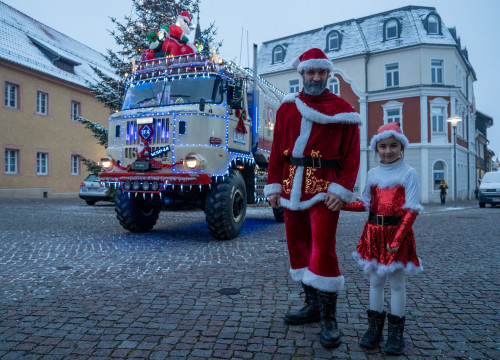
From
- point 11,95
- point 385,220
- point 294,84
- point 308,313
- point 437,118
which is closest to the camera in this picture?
point 385,220

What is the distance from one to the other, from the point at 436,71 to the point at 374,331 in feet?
88.6

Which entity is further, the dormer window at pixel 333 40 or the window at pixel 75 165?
the dormer window at pixel 333 40

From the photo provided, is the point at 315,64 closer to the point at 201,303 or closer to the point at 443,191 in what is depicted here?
the point at 201,303

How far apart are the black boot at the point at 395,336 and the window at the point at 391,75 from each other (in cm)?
2647

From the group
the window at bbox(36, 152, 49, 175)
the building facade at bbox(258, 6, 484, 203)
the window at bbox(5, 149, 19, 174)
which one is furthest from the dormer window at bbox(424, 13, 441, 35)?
the window at bbox(5, 149, 19, 174)

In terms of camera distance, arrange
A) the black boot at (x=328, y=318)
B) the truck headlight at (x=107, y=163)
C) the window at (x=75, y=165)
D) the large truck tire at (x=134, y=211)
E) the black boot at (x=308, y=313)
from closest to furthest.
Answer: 1. the black boot at (x=328, y=318)
2. the black boot at (x=308, y=313)
3. the truck headlight at (x=107, y=163)
4. the large truck tire at (x=134, y=211)
5. the window at (x=75, y=165)

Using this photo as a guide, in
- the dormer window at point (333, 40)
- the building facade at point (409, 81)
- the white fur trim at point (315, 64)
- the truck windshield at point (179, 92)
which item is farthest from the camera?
the dormer window at point (333, 40)

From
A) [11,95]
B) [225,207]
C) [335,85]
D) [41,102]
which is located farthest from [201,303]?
Result: [335,85]

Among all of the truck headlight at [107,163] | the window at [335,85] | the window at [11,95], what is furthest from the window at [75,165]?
the truck headlight at [107,163]

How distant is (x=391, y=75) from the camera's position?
2661 centimetres

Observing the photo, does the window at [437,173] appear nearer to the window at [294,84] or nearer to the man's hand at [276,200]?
the window at [294,84]

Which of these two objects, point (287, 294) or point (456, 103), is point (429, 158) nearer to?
point (456, 103)

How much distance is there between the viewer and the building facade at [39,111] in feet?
66.0

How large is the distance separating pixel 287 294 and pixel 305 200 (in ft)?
4.47
